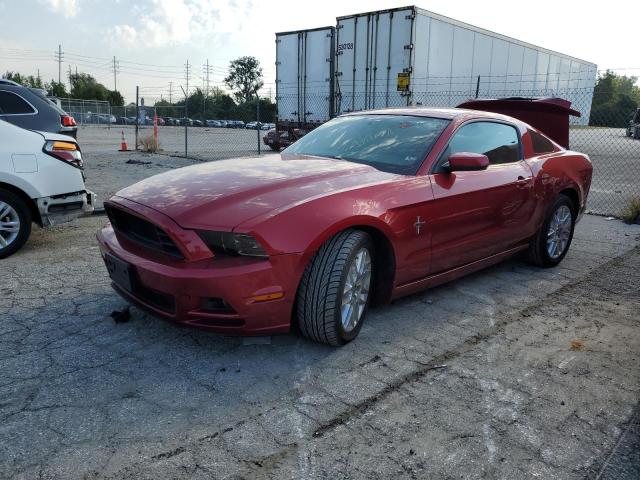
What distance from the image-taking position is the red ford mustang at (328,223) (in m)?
2.73

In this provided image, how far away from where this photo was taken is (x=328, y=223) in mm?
2895

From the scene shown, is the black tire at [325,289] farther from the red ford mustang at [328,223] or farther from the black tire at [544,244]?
the black tire at [544,244]

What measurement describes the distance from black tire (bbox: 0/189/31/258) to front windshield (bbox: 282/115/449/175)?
2.56 metres

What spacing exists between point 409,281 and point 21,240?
3.71 metres

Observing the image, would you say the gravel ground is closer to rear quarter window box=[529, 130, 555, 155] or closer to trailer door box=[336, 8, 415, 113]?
rear quarter window box=[529, 130, 555, 155]

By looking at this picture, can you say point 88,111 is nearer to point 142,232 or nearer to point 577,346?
point 142,232

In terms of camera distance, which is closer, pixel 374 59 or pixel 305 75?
pixel 374 59

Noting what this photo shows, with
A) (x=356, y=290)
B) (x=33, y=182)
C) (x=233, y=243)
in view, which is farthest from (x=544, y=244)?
(x=33, y=182)

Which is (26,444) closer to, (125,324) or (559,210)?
(125,324)

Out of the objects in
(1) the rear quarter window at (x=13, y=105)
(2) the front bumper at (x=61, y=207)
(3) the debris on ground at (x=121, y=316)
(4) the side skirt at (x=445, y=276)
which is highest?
(1) the rear quarter window at (x=13, y=105)

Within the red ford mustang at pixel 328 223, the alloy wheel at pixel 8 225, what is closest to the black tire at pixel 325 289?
the red ford mustang at pixel 328 223

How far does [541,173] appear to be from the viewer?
4684 millimetres

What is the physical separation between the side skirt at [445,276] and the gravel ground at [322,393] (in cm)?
24

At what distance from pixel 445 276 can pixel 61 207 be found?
369 centimetres
